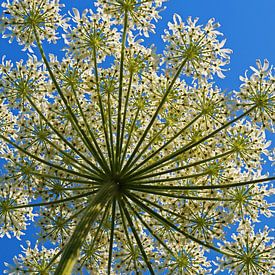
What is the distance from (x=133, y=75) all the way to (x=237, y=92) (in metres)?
2.93

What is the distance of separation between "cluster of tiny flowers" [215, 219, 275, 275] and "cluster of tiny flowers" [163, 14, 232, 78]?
464 centimetres

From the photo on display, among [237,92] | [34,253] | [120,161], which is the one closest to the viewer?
[120,161]

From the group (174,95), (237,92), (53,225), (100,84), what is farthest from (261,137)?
(53,225)

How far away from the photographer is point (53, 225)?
13.1 metres

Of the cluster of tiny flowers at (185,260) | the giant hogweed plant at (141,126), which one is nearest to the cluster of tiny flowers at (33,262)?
the giant hogweed plant at (141,126)

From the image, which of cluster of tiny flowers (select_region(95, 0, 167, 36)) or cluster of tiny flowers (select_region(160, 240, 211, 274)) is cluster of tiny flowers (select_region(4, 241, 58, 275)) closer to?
cluster of tiny flowers (select_region(160, 240, 211, 274))

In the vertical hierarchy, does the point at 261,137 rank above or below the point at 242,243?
above

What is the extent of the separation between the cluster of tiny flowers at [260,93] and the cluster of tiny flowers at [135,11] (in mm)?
3145

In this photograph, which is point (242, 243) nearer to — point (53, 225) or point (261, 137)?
point (261, 137)

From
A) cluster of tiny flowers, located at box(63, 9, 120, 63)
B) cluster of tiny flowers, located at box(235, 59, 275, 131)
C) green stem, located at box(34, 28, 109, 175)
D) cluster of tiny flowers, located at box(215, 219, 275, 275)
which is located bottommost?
cluster of tiny flowers, located at box(215, 219, 275, 275)

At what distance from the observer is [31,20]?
1309cm

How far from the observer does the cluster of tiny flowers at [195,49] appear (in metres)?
12.9

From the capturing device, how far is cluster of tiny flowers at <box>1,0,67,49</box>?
1309 cm

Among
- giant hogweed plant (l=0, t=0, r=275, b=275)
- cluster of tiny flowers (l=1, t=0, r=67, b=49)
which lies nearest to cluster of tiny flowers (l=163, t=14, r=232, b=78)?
giant hogweed plant (l=0, t=0, r=275, b=275)
